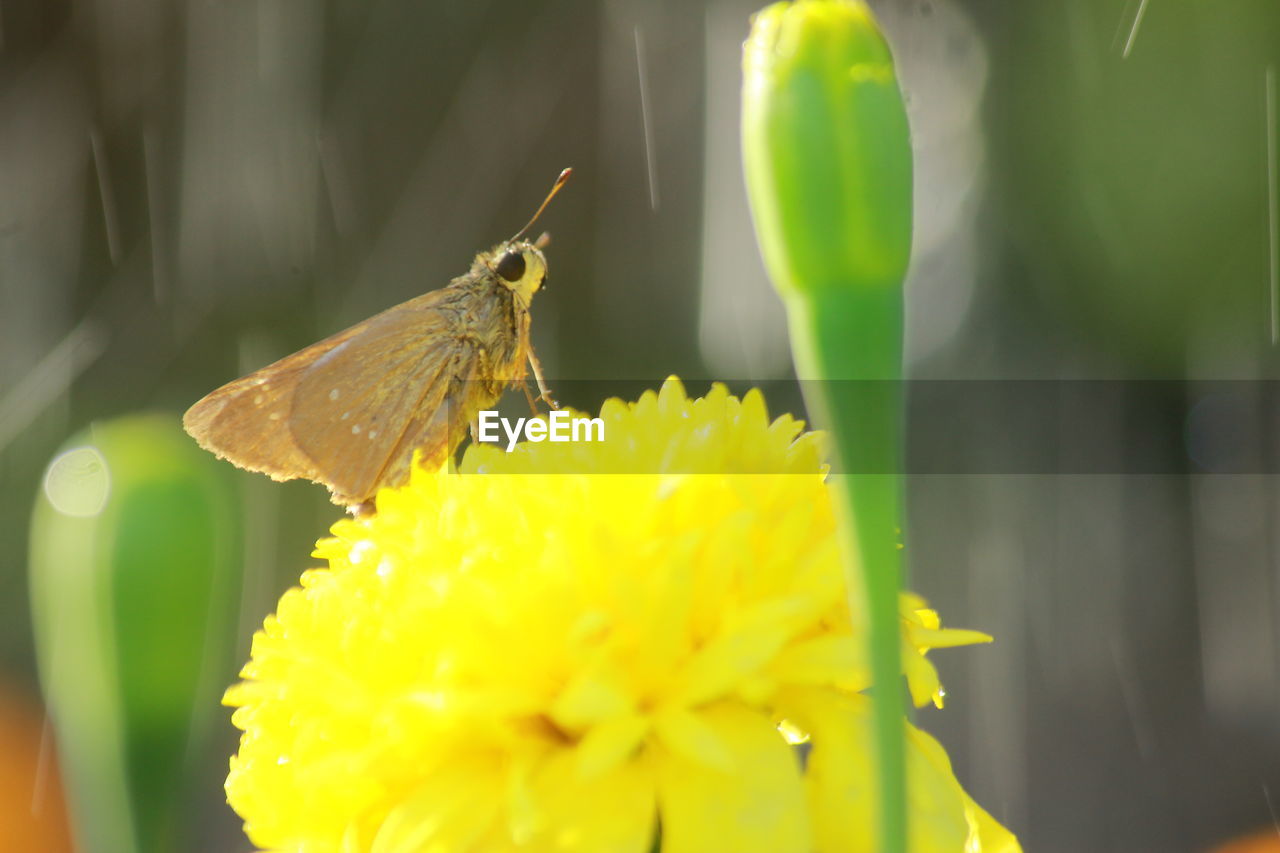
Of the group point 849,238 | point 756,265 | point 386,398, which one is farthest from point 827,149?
point 756,265

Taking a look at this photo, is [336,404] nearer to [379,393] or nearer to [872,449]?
[379,393]

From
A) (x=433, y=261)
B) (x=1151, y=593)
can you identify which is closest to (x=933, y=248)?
(x=1151, y=593)

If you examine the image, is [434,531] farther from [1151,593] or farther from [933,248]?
[1151,593]

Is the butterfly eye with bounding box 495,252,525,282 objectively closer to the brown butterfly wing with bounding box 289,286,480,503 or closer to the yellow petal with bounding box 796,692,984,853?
the brown butterfly wing with bounding box 289,286,480,503

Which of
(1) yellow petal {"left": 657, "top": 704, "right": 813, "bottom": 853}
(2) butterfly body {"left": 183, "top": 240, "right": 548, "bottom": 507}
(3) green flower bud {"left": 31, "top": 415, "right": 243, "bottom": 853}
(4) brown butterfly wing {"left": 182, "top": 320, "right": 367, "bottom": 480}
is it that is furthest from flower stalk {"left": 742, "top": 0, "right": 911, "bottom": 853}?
(4) brown butterfly wing {"left": 182, "top": 320, "right": 367, "bottom": 480}

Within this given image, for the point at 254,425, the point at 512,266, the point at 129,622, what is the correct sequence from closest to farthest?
the point at 129,622
the point at 254,425
the point at 512,266

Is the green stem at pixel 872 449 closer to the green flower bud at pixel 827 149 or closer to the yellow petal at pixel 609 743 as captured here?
the green flower bud at pixel 827 149

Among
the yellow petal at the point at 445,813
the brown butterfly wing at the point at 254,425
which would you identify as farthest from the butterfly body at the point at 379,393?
the yellow petal at the point at 445,813
